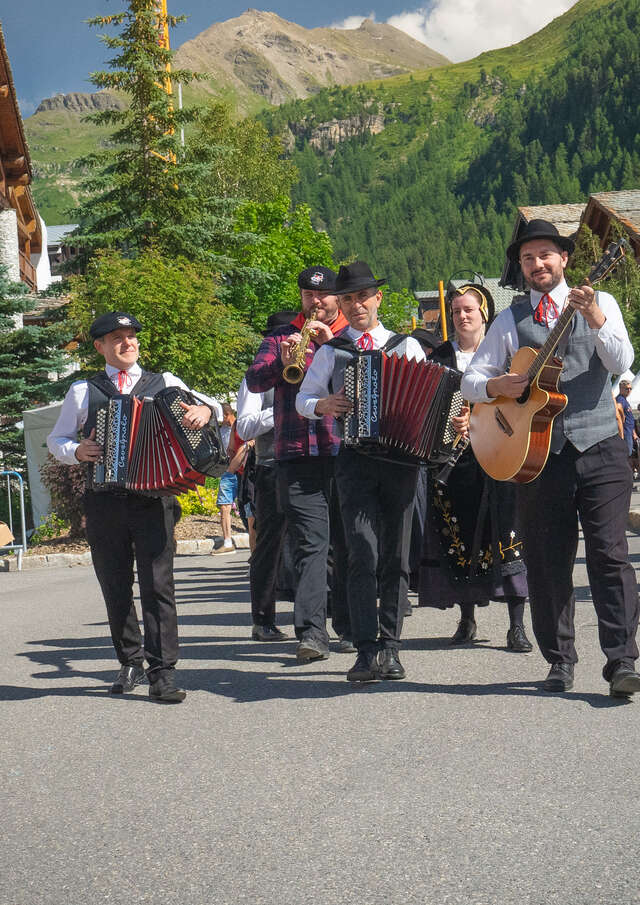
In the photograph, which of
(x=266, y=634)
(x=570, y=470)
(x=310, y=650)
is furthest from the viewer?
(x=266, y=634)

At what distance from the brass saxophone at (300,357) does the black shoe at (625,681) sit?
268 centimetres

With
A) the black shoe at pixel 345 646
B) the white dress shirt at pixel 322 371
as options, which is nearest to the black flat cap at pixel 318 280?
the white dress shirt at pixel 322 371

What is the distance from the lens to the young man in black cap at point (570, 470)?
5637 millimetres

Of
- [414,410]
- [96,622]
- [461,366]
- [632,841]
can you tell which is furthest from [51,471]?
[632,841]

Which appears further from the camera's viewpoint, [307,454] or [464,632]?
[464,632]

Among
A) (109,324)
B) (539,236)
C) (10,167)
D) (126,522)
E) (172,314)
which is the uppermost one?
(10,167)

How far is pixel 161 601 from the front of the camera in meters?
6.36

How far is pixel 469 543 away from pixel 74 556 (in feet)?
37.4

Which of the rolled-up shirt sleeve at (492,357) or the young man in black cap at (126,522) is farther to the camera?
the young man in black cap at (126,522)

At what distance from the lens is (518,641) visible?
725cm

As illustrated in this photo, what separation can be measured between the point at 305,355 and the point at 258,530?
5.26ft

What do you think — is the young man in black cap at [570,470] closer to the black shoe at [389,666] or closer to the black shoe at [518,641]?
the black shoe at [389,666]

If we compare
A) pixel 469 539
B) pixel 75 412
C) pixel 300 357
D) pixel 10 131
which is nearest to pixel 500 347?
pixel 300 357

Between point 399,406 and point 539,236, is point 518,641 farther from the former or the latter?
point 539,236
